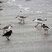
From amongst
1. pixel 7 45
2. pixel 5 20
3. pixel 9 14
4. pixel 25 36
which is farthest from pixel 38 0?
pixel 7 45

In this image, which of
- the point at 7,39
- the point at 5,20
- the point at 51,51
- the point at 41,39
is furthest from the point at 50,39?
the point at 5,20

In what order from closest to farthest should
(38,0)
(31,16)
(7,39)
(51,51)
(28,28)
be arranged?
(51,51)
(7,39)
(28,28)
(31,16)
(38,0)

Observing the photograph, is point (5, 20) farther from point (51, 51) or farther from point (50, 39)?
point (51, 51)

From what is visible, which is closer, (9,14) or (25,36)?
(25,36)

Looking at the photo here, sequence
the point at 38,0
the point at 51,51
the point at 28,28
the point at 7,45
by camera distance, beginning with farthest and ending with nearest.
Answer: the point at 38,0, the point at 28,28, the point at 7,45, the point at 51,51

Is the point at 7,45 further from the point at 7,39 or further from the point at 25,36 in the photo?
the point at 25,36

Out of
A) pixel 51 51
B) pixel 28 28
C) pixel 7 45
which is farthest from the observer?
pixel 28 28

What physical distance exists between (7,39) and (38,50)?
748 mm

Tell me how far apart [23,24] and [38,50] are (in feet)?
4.64

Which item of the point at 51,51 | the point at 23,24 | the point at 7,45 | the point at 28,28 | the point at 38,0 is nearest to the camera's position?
the point at 51,51

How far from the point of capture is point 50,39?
330cm

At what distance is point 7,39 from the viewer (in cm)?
327

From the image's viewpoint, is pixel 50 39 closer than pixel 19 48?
No

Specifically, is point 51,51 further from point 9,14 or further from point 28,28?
point 9,14
